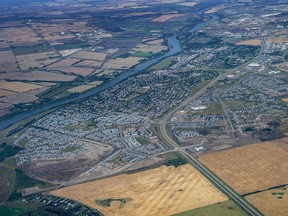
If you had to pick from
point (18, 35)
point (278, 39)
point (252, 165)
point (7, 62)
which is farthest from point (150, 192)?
point (18, 35)

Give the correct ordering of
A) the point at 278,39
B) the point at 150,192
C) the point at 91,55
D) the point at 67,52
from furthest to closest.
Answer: the point at 67,52 < the point at 278,39 < the point at 91,55 < the point at 150,192

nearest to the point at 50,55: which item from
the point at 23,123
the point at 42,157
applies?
the point at 23,123

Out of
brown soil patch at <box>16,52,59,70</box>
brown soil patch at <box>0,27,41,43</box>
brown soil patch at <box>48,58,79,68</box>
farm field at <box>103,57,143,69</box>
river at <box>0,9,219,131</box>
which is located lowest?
river at <box>0,9,219,131</box>

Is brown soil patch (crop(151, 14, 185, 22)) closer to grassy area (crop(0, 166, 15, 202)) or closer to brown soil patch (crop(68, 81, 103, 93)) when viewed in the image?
brown soil patch (crop(68, 81, 103, 93))

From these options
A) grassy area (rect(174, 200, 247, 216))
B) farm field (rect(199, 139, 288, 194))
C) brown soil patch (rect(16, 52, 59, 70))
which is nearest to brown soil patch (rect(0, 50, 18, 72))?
brown soil patch (rect(16, 52, 59, 70))

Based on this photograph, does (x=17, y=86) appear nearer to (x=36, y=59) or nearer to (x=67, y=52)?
(x=36, y=59)

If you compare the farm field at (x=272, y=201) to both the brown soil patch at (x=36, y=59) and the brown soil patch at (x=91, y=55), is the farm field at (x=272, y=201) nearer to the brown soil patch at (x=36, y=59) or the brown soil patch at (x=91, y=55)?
the brown soil patch at (x=91, y=55)
